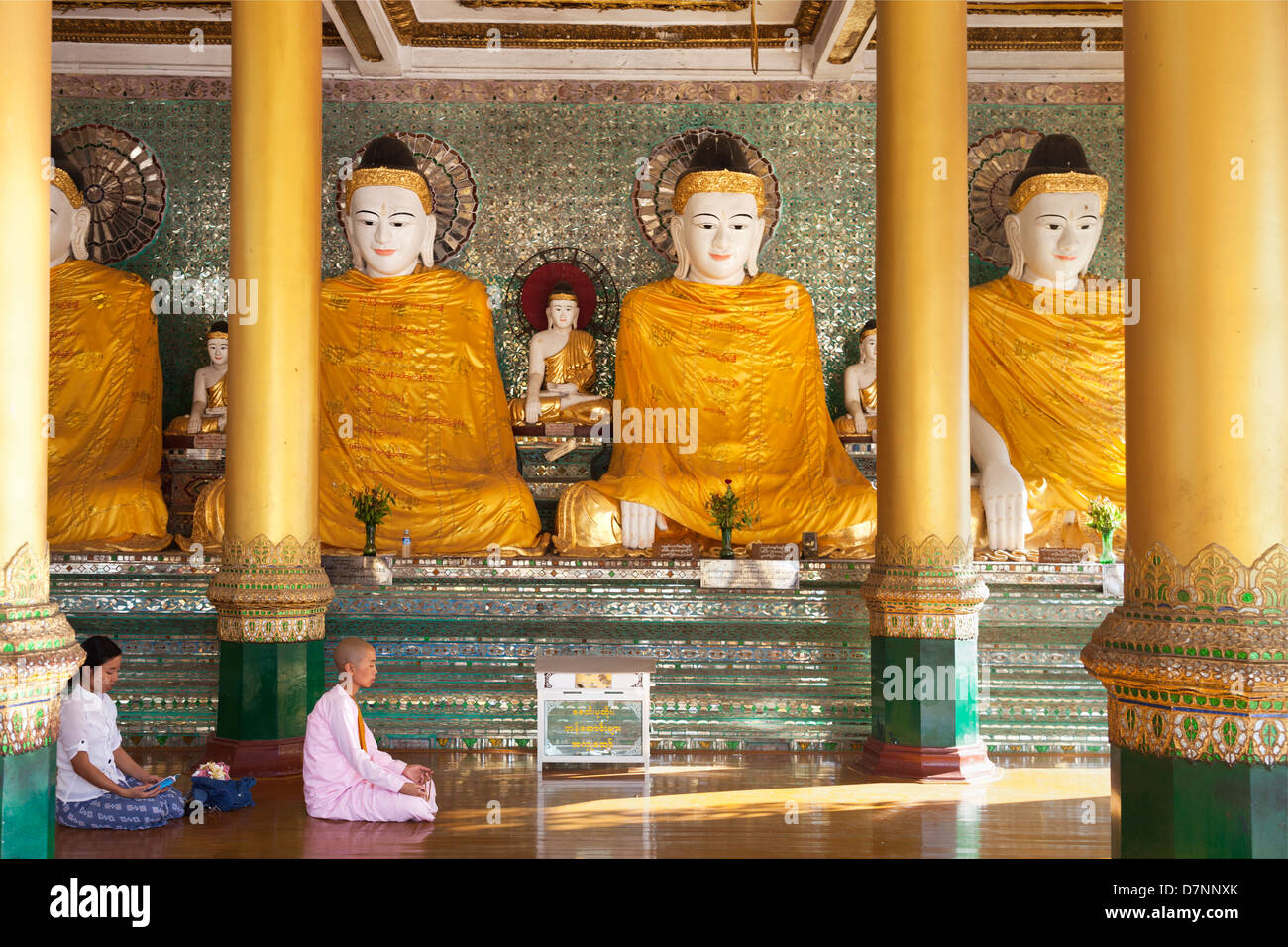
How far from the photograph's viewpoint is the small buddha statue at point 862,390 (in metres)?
9.54

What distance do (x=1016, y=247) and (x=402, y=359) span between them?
4988 mm

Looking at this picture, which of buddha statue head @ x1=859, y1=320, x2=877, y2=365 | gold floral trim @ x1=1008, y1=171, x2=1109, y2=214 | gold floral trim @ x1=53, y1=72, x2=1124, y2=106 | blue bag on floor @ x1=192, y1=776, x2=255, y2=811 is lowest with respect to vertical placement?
blue bag on floor @ x1=192, y1=776, x2=255, y2=811

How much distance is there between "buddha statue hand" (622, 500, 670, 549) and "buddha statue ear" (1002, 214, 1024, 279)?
3856 mm

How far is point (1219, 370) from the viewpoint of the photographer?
2.96 meters

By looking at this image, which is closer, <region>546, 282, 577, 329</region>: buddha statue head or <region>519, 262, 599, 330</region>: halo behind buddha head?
<region>546, 282, 577, 329</region>: buddha statue head

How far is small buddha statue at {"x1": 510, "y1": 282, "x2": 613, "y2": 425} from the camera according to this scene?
9.45 metres

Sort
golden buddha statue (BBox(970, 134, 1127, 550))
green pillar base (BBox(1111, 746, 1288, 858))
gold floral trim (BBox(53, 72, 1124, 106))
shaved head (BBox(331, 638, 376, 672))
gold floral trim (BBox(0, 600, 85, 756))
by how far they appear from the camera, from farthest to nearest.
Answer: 1. gold floral trim (BBox(53, 72, 1124, 106))
2. golden buddha statue (BBox(970, 134, 1127, 550))
3. shaved head (BBox(331, 638, 376, 672))
4. gold floral trim (BBox(0, 600, 85, 756))
5. green pillar base (BBox(1111, 746, 1288, 858))

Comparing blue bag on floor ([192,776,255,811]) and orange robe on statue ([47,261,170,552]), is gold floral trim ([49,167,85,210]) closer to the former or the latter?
orange robe on statue ([47,261,170,552])

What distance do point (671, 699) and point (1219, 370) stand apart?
4.74m

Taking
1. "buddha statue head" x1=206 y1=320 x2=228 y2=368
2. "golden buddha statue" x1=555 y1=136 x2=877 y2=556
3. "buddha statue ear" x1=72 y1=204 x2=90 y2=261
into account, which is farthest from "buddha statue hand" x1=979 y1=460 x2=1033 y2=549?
"buddha statue ear" x1=72 y1=204 x2=90 y2=261

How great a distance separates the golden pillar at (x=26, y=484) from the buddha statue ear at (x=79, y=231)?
697 cm

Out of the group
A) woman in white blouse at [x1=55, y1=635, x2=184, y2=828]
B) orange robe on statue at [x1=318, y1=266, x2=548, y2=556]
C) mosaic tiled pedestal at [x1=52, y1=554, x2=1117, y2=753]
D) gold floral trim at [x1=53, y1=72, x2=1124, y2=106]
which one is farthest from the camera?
gold floral trim at [x1=53, y1=72, x2=1124, y2=106]

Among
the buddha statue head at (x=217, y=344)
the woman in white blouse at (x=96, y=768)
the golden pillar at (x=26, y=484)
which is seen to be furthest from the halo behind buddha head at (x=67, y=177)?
the golden pillar at (x=26, y=484)

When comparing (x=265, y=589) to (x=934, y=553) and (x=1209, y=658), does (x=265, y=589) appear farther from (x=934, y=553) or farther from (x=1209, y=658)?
(x=1209, y=658)
